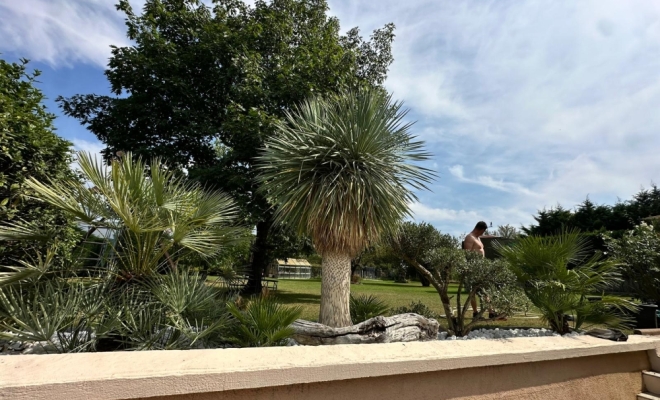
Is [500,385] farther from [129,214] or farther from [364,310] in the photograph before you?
[129,214]

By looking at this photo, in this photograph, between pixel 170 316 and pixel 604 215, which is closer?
pixel 170 316

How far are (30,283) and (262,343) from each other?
2.19 meters

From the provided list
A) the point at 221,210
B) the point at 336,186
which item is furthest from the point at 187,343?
the point at 336,186

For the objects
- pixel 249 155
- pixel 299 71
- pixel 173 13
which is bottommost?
pixel 249 155

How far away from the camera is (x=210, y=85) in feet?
41.2

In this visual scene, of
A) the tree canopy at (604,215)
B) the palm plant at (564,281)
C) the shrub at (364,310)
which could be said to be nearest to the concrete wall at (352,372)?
the palm plant at (564,281)

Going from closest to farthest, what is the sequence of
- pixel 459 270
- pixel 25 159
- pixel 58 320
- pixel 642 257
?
1. pixel 58 320
2. pixel 25 159
3. pixel 459 270
4. pixel 642 257

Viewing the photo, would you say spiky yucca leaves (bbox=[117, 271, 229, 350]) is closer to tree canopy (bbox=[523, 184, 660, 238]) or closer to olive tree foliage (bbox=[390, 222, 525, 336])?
olive tree foliage (bbox=[390, 222, 525, 336])

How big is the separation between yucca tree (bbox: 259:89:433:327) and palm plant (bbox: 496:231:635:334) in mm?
1726

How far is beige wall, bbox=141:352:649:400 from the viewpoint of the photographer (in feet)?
6.75

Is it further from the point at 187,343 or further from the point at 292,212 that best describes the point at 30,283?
the point at 292,212

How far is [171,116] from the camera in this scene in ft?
39.5

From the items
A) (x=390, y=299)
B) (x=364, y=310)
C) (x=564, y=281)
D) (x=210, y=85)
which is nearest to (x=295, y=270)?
(x=390, y=299)

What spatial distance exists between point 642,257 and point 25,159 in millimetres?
9031
